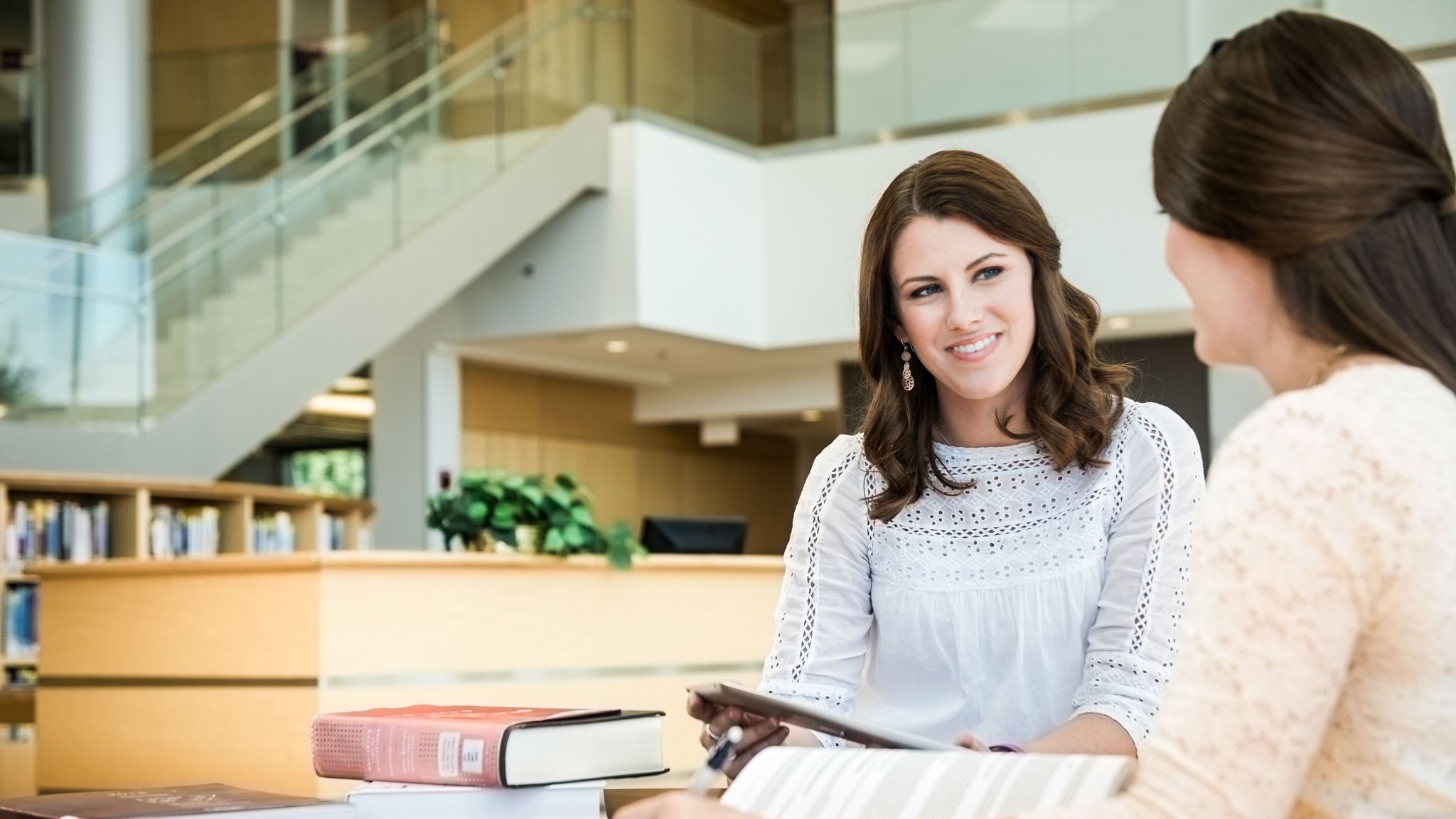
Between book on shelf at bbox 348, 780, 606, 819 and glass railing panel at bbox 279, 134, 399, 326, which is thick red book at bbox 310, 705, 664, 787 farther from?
glass railing panel at bbox 279, 134, 399, 326

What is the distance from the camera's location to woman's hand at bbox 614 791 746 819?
93 centimetres

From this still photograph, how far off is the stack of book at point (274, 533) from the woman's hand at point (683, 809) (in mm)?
7873

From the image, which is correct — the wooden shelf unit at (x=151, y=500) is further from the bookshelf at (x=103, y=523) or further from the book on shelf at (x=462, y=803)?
the book on shelf at (x=462, y=803)

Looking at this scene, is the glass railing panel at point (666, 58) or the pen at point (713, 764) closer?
the pen at point (713, 764)

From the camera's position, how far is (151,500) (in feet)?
26.1

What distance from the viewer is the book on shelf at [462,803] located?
47.9 inches

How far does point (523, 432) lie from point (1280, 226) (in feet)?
38.3

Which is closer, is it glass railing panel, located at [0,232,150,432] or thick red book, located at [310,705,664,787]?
thick red book, located at [310,705,664,787]

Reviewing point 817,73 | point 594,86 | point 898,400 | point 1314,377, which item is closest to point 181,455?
point 594,86

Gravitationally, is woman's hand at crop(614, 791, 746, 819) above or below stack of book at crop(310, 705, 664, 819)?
above

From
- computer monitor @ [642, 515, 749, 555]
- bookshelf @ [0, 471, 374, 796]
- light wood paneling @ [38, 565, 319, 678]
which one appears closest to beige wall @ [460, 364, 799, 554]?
bookshelf @ [0, 471, 374, 796]

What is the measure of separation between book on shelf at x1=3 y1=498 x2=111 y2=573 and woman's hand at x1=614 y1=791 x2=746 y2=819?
6.68m

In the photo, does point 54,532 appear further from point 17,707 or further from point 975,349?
point 975,349

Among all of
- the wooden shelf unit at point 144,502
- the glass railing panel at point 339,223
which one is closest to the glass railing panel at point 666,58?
the glass railing panel at point 339,223
